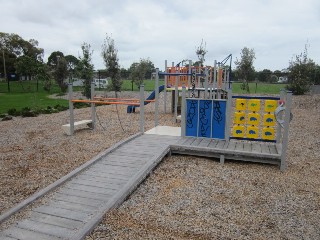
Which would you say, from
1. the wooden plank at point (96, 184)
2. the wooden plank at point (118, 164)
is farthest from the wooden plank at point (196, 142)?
the wooden plank at point (96, 184)

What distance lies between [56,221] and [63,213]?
198 millimetres

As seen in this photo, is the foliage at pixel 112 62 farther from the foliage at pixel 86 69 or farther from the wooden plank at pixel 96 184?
the wooden plank at pixel 96 184

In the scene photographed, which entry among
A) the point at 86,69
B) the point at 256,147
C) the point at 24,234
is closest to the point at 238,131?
the point at 256,147

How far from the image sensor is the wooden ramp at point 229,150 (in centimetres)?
623

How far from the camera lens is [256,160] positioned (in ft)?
20.7

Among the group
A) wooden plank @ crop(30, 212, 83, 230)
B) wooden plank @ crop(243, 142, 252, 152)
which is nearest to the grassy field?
wooden plank @ crop(30, 212, 83, 230)

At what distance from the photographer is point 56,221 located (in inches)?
150

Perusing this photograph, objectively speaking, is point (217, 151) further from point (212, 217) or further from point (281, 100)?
point (212, 217)

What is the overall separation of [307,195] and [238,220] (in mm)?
1654

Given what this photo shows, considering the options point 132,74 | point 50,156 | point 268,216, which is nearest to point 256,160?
point 268,216

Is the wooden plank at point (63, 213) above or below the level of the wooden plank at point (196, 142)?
below

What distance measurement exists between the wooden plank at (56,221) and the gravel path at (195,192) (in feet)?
0.97

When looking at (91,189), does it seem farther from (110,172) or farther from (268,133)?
(268,133)

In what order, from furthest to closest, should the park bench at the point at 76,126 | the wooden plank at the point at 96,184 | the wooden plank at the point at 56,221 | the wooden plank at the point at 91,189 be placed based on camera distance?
the park bench at the point at 76,126
the wooden plank at the point at 96,184
the wooden plank at the point at 91,189
the wooden plank at the point at 56,221
